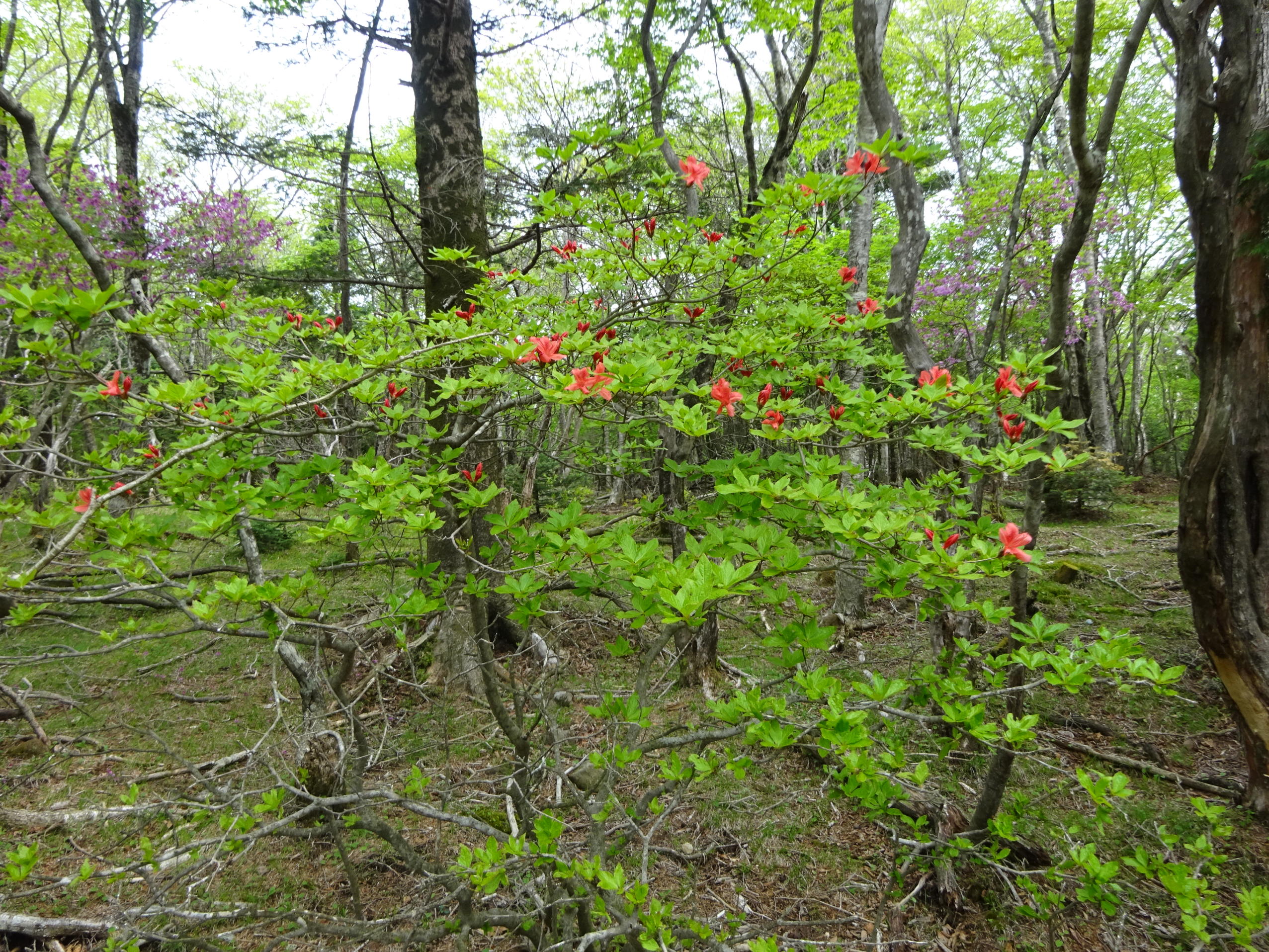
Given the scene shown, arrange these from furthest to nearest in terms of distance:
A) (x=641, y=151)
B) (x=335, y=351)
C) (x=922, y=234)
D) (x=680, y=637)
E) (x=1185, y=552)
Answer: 1. (x=680, y=637)
2. (x=922, y=234)
3. (x=1185, y=552)
4. (x=335, y=351)
5. (x=641, y=151)

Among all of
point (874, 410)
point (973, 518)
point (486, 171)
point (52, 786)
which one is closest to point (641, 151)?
point (874, 410)

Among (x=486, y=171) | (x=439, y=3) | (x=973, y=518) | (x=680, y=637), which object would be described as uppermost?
(x=439, y=3)

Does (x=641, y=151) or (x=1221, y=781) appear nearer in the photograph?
(x=641, y=151)

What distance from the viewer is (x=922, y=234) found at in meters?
3.36

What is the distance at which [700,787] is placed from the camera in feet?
11.9

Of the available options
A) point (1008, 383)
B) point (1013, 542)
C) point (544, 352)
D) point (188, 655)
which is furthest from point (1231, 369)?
point (188, 655)

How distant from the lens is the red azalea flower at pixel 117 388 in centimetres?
159

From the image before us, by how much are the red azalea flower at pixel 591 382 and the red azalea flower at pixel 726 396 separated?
0.32 meters

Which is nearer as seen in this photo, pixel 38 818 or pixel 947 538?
pixel 947 538

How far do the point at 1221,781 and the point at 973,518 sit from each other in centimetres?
226

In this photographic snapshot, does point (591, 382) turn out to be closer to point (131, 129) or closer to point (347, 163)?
point (347, 163)

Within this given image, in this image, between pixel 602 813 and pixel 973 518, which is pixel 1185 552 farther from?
pixel 602 813

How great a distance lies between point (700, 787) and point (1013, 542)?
283 centimetres

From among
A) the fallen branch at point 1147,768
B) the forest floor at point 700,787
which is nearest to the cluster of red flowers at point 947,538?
Answer: the forest floor at point 700,787
